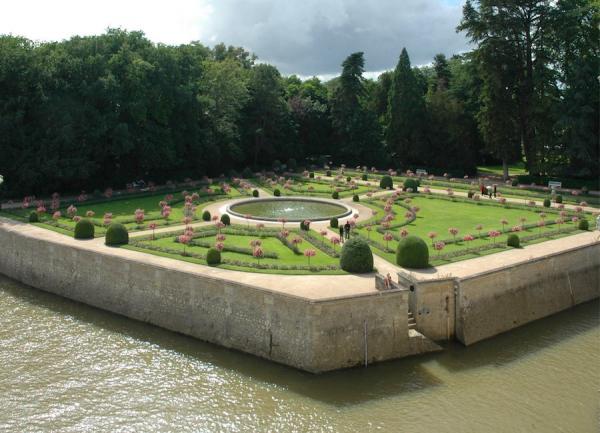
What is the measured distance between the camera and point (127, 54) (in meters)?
40.3

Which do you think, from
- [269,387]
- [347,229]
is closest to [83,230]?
[347,229]

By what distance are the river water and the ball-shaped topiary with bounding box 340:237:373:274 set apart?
163 inches

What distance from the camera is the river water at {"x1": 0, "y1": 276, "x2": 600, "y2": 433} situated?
592 inches

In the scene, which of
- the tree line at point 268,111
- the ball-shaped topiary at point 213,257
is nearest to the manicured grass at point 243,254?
the ball-shaped topiary at point 213,257

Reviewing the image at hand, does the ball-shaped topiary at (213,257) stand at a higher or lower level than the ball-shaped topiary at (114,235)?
lower

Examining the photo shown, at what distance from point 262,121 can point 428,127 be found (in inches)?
612

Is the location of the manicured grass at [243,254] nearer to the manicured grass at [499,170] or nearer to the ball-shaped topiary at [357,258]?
the ball-shaped topiary at [357,258]

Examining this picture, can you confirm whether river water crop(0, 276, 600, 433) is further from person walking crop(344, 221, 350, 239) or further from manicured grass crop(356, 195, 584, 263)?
person walking crop(344, 221, 350, 239)

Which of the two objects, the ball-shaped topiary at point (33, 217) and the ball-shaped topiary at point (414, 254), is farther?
the ball-shaped topiary at point (33, 217)

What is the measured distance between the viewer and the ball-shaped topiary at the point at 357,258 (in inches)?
841

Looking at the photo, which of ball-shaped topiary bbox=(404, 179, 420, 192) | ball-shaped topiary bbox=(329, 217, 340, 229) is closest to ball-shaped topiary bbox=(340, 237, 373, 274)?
ball-shaped topiary bbox=(329, 217, 340, 229)

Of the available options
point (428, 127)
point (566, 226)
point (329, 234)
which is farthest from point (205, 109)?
point (566, 226)

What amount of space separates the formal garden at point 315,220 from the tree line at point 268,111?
269 centimetres

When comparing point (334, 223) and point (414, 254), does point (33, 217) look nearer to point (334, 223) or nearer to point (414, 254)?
point (334, 223)
